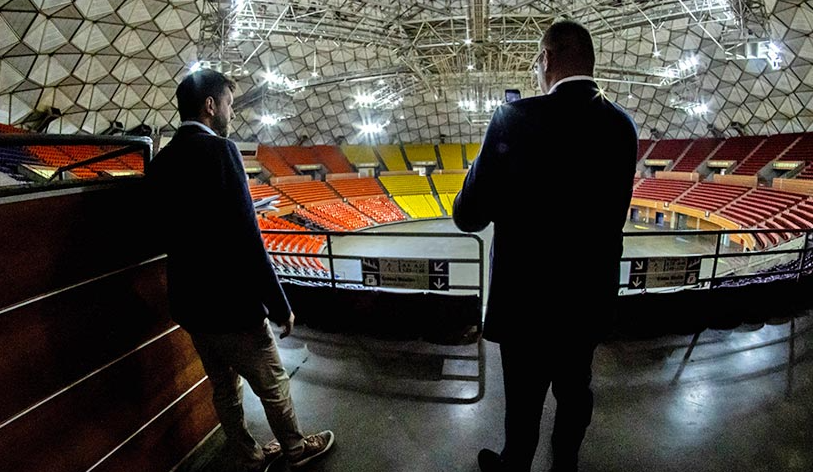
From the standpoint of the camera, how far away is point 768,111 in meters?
19.8

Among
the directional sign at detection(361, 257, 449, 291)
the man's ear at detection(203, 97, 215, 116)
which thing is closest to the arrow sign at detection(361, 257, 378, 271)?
the directional sign at detection(361, 257, 449, 291)

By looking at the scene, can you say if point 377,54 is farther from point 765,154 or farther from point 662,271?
point 765,154

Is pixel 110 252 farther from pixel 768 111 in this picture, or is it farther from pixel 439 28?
pixel 768 111

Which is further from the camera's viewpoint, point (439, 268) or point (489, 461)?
point (439, 268)

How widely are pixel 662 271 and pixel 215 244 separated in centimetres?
400

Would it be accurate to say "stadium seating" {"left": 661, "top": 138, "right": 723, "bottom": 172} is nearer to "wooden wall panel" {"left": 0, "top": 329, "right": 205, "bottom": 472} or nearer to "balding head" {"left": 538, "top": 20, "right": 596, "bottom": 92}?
"balding head" {"left": 538, "top": 20, "right": 596, "bottom": 92}

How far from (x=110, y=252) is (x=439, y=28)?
1690 cm

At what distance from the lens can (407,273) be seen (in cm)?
349

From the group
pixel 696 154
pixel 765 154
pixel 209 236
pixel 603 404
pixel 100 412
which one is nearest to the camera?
pixel 209 236

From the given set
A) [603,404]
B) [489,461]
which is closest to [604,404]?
[603,404]

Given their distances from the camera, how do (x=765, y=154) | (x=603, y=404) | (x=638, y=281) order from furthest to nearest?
(x=765, y=154) < (x=638, y=281) < (x=603, y=404)

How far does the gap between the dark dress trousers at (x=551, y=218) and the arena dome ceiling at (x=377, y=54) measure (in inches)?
421

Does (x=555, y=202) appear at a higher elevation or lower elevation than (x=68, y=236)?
higher

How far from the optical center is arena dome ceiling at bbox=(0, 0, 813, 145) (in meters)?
11.6
